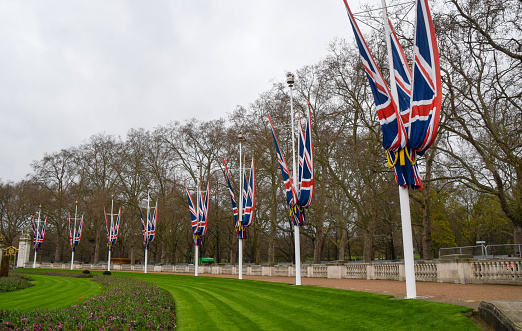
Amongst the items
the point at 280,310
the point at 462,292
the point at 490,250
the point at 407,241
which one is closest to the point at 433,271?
the point at 490,250

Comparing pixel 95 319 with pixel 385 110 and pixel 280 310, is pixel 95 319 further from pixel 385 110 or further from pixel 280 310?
pixel 385 110

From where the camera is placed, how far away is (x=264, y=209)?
159ft

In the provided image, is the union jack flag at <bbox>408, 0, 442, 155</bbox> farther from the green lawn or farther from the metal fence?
the metal fence

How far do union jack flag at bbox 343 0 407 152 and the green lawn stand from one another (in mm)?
4501

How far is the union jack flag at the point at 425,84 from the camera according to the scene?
1127 cm

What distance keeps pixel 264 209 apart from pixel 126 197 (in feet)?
76.3

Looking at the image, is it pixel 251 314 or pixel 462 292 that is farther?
pixel 462 292

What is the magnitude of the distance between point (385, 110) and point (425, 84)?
1.55 meters

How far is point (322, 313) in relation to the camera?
1123cm

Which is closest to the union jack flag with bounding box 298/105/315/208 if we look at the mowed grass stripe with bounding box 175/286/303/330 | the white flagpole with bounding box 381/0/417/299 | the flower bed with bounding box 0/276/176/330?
the mowed grass stripe with bounding box 175/286/303/330

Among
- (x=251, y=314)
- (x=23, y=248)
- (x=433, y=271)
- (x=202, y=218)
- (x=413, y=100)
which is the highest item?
(x=413, y=100)

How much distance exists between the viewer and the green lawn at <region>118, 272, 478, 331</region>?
8742mm

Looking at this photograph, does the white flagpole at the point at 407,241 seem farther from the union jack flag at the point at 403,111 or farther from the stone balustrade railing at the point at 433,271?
the stone balustrade railing at the point at 433,271

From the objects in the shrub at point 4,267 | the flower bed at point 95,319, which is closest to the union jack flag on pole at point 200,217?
the shrub at point 4,267
